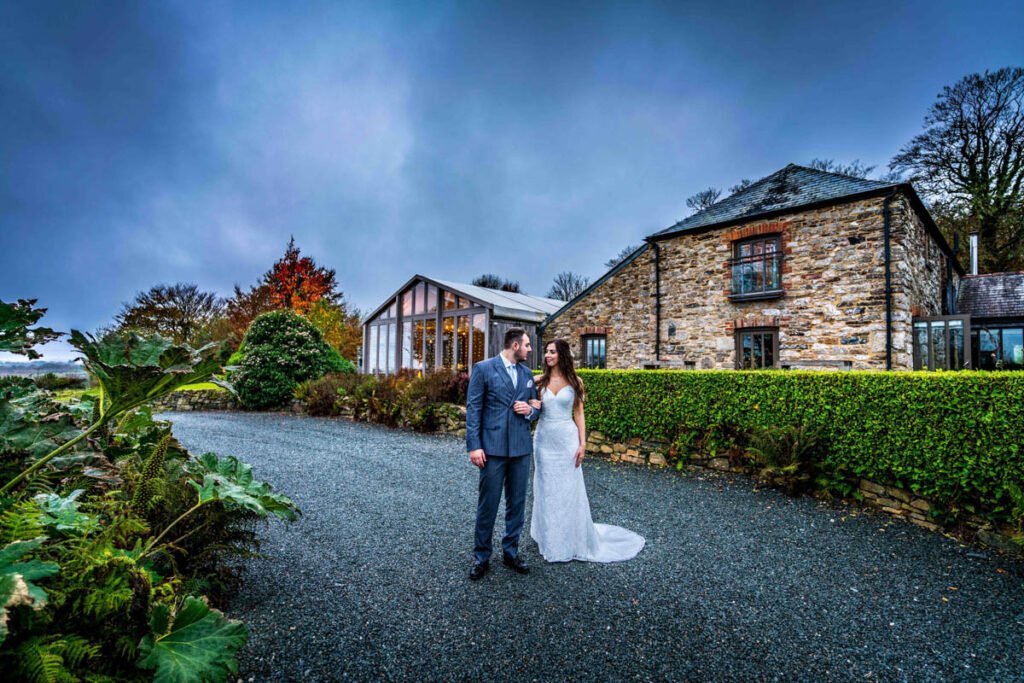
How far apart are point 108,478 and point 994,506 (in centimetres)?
665

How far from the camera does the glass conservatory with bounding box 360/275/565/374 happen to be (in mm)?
14742

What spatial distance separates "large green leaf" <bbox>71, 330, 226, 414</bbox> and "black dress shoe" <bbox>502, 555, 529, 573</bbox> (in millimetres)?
2689

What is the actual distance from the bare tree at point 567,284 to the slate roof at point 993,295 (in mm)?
26977

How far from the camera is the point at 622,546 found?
12.3ft

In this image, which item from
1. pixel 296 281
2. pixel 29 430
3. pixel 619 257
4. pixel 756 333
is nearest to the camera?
pixel 29 430

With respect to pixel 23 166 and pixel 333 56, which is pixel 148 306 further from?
pixel 23 166

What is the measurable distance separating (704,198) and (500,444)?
92.5ft

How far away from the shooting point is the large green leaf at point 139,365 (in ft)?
3.85

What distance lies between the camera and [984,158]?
664 inches

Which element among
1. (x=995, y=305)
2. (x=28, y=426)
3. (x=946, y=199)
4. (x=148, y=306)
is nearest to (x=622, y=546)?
(x=28, y=426)

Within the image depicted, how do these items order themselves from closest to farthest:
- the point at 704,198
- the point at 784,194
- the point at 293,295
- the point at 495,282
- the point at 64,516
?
the point at 64,516 → the point at 784,194 → the point at 293,295 → the point at 704,198 → the point at 495,282

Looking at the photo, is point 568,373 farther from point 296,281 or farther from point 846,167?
point 846,167

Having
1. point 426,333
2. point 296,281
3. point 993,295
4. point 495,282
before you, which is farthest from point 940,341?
point 495,282

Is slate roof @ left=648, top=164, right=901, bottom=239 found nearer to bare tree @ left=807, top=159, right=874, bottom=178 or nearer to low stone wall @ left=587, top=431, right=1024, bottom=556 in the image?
low stone wall @ left=587, top=431, right=1024, bottom=556
